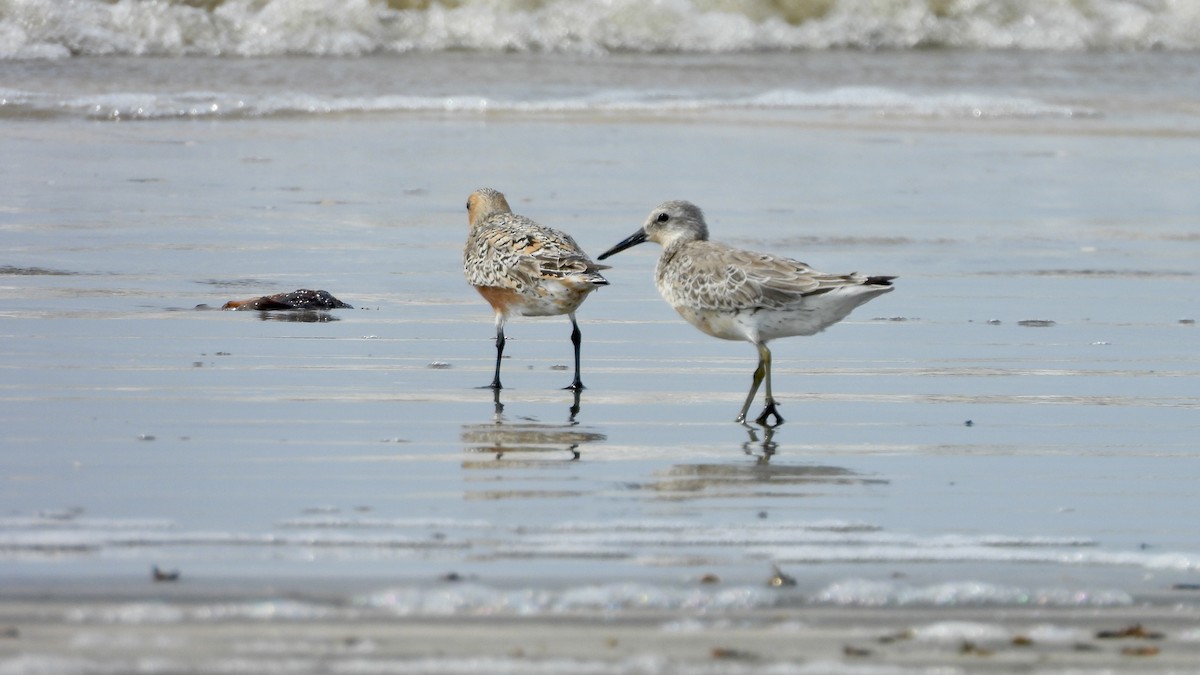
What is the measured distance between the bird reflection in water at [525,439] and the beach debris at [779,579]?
1498mm

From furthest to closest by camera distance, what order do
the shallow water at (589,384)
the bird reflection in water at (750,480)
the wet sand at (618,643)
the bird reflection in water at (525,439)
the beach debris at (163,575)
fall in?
the bird reflection in water at (525,439) < the bird reflection in water at (750,480) < the shallow water at (589,384) < the beach debris at (163,575) < the wet sand at (618,643)

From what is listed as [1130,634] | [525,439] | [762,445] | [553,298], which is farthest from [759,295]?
[1130,634]

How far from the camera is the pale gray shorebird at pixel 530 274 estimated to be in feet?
24.8

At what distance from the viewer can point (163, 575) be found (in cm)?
436

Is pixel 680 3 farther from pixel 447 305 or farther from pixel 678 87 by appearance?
pixel 447 305

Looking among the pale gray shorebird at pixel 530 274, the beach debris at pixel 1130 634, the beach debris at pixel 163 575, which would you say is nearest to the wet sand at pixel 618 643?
the beach debris at pixel 1130 634

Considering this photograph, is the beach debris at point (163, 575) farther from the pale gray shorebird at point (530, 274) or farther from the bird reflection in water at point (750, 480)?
the pale gray shorebird at point (530, 274)

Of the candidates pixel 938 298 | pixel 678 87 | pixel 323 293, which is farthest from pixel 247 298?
pixel 678 87

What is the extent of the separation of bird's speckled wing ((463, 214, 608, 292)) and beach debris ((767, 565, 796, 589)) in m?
3.03

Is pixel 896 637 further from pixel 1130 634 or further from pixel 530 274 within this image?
pixel 530 274

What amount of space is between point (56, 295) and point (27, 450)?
330cm

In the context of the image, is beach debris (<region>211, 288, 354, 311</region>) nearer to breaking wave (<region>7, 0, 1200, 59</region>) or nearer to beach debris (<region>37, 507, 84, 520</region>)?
beach debris (<region>37, 507, 84, 520</region>)

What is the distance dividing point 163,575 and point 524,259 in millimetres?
3544

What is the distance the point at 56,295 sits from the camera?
29.2 feet
